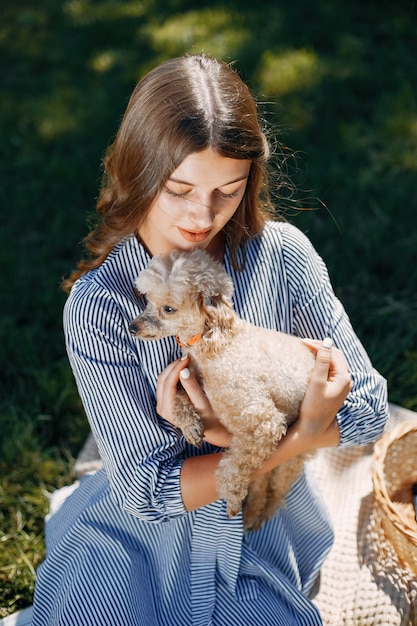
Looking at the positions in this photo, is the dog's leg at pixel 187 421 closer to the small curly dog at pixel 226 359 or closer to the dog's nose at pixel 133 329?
the small curly dog at pixel 226 359

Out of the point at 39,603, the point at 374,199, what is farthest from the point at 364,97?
the point at 39,603

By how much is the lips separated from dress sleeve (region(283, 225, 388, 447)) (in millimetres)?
392

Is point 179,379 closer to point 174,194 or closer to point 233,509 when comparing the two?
point 233,509

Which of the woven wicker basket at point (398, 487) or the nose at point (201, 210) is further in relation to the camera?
the woven wicker basket at point (398, 487)

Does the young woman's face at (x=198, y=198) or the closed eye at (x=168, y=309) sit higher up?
the young woman's face at (x=198, y=198)

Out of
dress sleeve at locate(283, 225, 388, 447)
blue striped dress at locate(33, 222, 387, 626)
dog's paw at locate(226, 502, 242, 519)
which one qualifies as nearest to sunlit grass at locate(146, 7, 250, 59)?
dress sleeve at locate(283, 225, 388, 447)

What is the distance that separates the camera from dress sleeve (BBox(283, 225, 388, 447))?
218 cm

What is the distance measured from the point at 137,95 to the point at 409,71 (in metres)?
3.69

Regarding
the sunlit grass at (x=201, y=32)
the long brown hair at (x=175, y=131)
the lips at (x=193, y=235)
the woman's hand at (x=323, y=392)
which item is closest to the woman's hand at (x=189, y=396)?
the woman's hand at (x=323, y=392)

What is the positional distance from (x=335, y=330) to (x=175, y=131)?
36.0 inches

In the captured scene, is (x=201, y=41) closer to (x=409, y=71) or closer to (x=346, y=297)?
(x=409, y=71)

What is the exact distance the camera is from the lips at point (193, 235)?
74.7 inches

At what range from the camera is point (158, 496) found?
6.35 feet

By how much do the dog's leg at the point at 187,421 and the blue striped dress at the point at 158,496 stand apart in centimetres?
8
